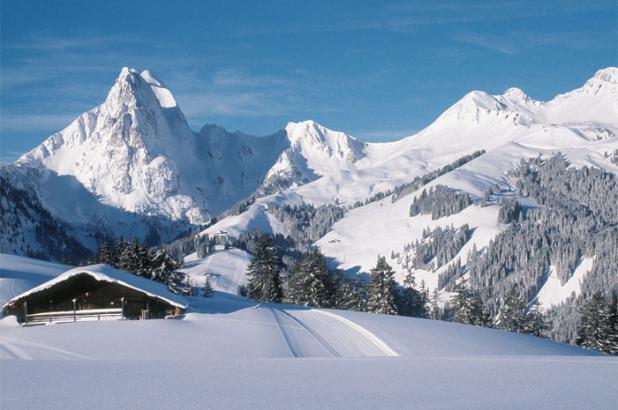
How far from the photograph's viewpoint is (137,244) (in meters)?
67.1

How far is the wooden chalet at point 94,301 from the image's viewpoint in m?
38.4

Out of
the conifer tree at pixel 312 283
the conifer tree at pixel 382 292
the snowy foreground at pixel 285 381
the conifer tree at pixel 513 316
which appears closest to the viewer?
the snowy foreground at pixel 285 381

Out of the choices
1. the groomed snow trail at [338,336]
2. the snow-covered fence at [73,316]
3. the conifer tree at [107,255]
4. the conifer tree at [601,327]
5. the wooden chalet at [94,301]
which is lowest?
the conifer tree at [601,327]

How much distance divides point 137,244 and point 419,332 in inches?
1496

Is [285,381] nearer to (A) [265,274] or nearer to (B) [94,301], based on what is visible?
(B) [94,301]

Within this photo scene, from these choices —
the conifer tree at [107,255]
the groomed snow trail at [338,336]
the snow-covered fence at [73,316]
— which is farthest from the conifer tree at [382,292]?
the snow-covered fence at [73,316]

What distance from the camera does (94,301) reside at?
3922 cm

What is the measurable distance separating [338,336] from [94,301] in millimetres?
14265

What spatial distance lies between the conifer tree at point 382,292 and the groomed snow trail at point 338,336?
23195 millimetres

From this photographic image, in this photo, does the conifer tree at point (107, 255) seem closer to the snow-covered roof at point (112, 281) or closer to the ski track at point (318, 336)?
the snow-covered roof at point (112, 281)

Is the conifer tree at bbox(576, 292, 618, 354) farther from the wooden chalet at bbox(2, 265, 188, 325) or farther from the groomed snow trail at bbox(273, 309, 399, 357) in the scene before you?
the wooden chalet at bbox(2, 265, 188, 325)

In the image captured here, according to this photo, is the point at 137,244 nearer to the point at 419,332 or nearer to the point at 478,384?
the point at 419,332

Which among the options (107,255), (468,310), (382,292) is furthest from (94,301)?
(468,310)

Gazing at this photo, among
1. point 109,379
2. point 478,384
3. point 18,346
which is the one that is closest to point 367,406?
point 478,384
